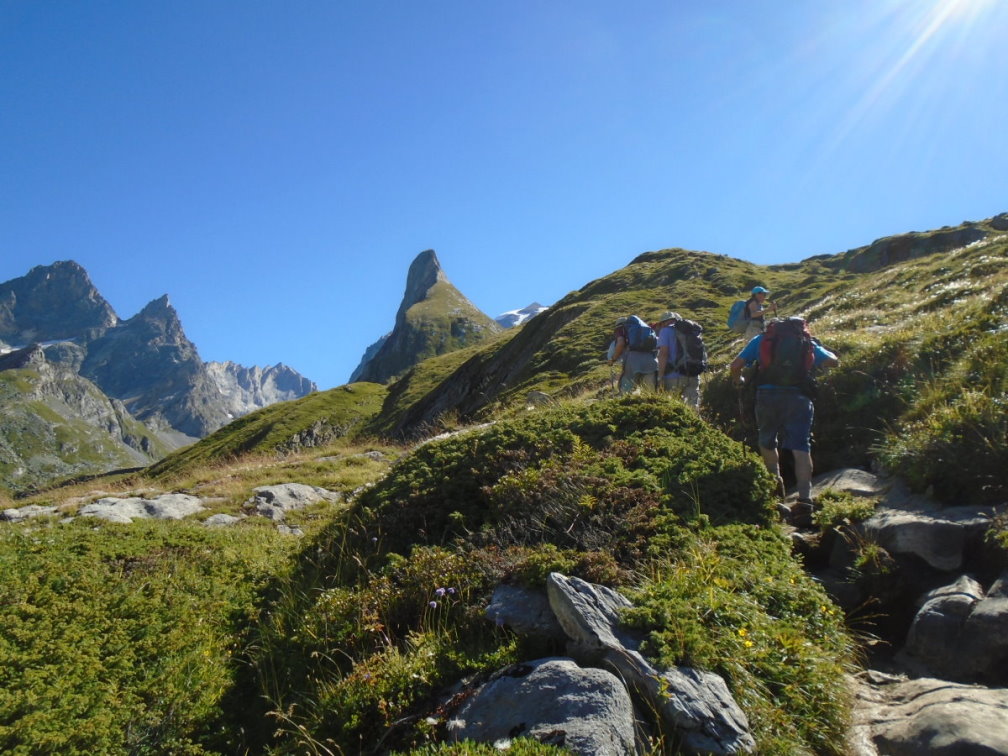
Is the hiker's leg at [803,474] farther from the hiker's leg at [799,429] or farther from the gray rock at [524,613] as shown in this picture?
the gray rock at [524,613]

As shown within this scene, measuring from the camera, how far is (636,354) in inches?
554

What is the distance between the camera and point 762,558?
19.2ft

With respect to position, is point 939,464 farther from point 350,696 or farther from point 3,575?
point 3,575

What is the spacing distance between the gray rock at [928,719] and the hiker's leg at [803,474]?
3.28m

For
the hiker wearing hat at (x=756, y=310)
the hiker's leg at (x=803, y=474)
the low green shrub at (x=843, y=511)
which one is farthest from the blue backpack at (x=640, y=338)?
the low green shrub at (x=843, y=511)

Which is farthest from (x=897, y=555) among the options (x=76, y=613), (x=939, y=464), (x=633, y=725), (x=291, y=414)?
(x=291, y=414)

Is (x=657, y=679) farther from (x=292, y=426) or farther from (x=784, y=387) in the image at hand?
(x=292, y=426)

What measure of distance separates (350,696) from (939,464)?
22.5 ft

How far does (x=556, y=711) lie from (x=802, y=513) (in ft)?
17.2

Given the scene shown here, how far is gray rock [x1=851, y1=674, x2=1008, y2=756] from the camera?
3.88m

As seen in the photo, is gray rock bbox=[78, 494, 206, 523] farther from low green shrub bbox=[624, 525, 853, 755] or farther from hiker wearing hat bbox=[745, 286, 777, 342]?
hiker wearing hat bbox=[745, 286, 777, 342]

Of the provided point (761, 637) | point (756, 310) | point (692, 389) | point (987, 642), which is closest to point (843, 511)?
point (987, 642)

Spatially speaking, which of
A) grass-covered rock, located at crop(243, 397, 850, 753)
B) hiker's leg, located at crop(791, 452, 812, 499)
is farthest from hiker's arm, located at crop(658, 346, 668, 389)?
hiker's leg, located at crop(791, 452, 812, 499)

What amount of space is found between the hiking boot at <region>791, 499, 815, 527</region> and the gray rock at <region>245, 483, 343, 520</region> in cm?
966
